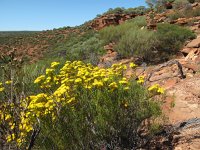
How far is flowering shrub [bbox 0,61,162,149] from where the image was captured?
3.96 meters

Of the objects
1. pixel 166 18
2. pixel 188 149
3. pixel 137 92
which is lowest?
pixel 188 149

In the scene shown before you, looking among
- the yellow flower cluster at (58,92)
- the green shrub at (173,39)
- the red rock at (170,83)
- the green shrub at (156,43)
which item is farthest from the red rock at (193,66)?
the yellow flower cluster at (58,92)

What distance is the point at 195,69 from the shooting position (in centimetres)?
885

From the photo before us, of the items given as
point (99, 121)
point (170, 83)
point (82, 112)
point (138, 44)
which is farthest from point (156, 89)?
point (138, 44)

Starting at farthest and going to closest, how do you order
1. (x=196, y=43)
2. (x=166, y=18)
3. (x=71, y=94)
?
(x=166, y=18) < (x=196, y=43) < (x=71, y=94)

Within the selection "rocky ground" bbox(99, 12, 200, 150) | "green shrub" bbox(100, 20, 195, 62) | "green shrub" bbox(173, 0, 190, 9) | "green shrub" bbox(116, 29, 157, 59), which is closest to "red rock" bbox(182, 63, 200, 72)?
"rocky ground" bbox(99, 12, 200, 150)

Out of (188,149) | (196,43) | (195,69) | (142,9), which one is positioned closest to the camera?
(188,149)

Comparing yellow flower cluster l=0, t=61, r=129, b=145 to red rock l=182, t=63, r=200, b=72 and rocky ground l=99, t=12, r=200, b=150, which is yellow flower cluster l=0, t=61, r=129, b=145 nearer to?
rocky ground l=99, t=12, r=200, b=150

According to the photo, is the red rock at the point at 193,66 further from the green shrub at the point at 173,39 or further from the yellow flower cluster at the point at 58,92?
the yellow flower cluster at the point at 58,92

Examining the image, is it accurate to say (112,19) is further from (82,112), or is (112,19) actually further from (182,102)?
(82,112)

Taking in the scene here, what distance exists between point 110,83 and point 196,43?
7681 mm

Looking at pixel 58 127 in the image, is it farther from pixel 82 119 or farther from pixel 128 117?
pixel 128 117

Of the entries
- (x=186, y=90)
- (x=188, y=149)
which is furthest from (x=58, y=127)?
(x=186, y=90)

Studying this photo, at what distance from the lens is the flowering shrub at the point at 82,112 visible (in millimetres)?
3955
